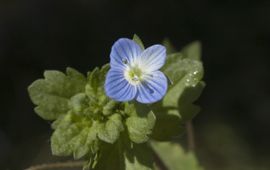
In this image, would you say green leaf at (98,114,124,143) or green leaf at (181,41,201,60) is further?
green leaf at (181,41,201,60)

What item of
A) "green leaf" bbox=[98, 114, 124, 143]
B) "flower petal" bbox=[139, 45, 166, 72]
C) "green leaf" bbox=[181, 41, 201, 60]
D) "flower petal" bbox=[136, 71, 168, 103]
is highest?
"flower petal" bbox=[139, 45, 166, 72]

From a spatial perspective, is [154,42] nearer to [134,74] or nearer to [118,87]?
[134,74]

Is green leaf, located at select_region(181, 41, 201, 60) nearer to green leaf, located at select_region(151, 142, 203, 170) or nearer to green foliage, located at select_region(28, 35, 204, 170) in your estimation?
green leaf, located at select_region(151, 142, 203, 170)

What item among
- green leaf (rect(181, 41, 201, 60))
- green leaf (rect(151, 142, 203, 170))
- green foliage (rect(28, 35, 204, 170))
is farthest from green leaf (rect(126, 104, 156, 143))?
green leaf (rect(181, 41, 201, 60))

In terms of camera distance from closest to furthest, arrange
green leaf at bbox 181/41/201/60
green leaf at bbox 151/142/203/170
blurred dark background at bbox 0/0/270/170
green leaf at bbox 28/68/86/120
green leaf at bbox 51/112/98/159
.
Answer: green leaf at bbox 51/112/98/159 < green leaf at bbox 28/68/86/120 < green leaf at bbox 151/142/203/170 < green leaf at bbox 181/41/201/60 < blurred dark background at bbox 0/0/270/170

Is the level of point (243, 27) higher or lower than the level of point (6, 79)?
lower

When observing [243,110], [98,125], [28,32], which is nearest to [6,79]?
[28,32]

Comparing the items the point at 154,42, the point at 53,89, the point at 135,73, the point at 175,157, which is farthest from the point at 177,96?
the point at 154,42

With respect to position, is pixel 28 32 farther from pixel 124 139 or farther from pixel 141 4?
pixel 124 139
